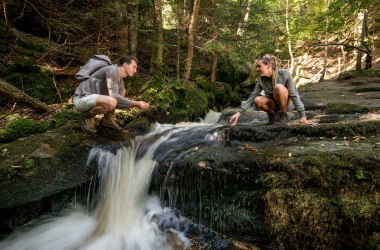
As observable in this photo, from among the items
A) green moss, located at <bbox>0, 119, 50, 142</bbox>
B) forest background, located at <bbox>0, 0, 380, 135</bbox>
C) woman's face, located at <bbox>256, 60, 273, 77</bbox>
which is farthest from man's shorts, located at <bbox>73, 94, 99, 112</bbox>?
woman's face, located at <bbox>256, 60, 273, 77</bbox>

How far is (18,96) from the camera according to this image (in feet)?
20.1

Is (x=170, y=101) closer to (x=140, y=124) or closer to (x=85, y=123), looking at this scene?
(x=140, y=124)

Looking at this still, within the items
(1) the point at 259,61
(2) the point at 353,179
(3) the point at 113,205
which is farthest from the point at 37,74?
(2) the point at 353,179

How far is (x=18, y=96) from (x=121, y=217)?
3.81 meters

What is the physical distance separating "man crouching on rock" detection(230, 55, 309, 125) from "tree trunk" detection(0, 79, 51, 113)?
14.7ft

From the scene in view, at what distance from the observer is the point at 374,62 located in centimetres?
1766

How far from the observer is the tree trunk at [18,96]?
19.5 feet

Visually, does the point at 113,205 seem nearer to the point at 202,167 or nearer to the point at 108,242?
the point at 108,242

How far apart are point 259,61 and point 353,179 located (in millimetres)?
2679

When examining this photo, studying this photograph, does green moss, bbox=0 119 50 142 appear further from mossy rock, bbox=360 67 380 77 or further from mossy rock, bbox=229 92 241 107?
mossy rock, bbox=360 67 380 77

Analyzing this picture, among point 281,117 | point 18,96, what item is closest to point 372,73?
point 281,117

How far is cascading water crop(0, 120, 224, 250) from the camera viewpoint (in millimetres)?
3848

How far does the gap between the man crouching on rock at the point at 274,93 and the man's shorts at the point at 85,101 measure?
98.7 inches

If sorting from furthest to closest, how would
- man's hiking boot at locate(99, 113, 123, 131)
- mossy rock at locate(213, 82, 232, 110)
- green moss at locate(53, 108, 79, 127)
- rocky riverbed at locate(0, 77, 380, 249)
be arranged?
mossy rock at locate(213, 82, 232, 110) → green moss at locate(53, 108, 79, 127) → man's hiking boot at locate(99, 113, 123, 131) → rocky riverbed at locate(0, 77, 380, 249)
